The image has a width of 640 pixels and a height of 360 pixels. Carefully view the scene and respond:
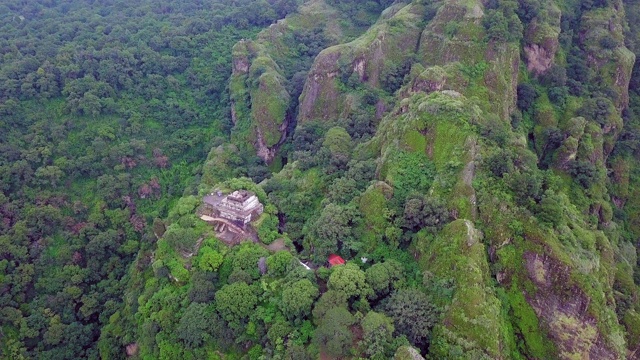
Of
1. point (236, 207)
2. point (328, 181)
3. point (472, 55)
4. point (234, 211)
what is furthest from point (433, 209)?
point (472, 55)

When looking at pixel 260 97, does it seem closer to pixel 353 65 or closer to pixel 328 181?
pixel 353 65

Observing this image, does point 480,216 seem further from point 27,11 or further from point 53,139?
point 27,11

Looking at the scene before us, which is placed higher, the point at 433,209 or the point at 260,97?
the point at 433,209

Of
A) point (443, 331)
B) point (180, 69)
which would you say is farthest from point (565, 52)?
point (180, 69)

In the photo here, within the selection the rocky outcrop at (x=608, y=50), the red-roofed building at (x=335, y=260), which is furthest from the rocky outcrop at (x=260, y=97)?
the rocky outcrop at (x=608, y=50)

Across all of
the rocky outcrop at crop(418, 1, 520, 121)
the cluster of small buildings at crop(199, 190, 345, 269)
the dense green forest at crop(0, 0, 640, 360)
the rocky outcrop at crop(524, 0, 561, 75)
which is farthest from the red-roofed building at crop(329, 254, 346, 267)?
the rocky outcrop at crop(524, 0, 561, 75)

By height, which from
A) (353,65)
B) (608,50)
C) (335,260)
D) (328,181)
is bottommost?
(328,181)

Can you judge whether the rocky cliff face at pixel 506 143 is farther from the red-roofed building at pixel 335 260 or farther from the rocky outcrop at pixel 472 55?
the red-roofed building at pixel 335 260
